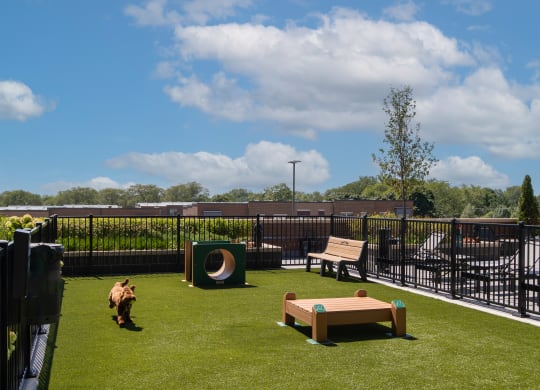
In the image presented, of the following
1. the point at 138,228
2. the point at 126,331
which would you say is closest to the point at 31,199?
the point at 138,228

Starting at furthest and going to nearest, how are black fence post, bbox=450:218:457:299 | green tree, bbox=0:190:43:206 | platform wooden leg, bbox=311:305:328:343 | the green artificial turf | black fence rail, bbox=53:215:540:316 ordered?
1. green tree, bbox=0:190:43:206
2. black fence rail, bbox=53:215:540:316
3. black fence post, bbox=450:218:457:299
4. platform wooden leg, bbox=311:305:328:343
5. the green artificial turf

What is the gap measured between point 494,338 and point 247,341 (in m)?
3.34

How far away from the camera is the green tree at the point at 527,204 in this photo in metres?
30.4

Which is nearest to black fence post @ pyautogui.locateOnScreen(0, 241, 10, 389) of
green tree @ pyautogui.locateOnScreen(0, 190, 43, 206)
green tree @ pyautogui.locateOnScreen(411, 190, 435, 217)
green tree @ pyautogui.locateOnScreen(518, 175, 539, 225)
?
green tree @ pyautogui.locateOnScreen(518, 175, 539, 225)

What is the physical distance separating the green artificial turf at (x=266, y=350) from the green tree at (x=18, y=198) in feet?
429

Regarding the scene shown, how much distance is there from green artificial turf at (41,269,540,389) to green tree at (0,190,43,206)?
131 meters

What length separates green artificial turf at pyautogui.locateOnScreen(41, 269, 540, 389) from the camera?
18.4 ft

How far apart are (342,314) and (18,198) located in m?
139

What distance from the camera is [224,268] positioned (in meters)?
12.8

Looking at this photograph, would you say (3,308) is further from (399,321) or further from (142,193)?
(142,193)

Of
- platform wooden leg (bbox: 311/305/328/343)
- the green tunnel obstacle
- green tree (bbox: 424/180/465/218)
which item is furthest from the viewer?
green tree (bbox: 424/180/465/218)

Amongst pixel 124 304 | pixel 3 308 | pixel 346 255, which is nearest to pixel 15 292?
pixel 3 308

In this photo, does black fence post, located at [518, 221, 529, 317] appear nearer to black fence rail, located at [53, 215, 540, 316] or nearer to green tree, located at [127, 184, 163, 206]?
black fence rail, located at [53, 215, 540, 316]

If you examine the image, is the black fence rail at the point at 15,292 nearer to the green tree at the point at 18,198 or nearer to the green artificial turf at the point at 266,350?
the green artificial turf at the point at 266,350
